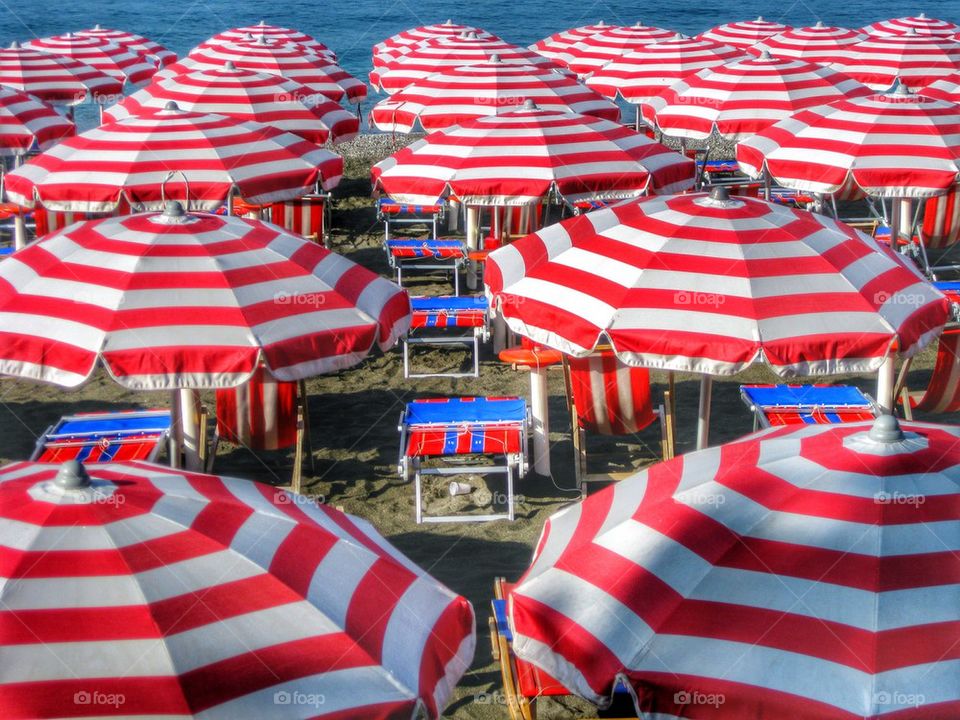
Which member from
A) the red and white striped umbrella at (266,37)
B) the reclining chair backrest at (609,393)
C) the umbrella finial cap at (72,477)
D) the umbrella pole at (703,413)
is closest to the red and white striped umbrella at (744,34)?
the red and white striped umbrella at (266,37)

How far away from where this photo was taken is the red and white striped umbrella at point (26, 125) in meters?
10.8

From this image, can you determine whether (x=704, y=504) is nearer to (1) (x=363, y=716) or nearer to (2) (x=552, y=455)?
(1) (x=363, y=716)

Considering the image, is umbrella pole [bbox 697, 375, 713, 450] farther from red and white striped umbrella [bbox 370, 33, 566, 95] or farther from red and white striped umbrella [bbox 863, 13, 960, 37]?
red and white striped umbrella [bbox 863, 13, 960, 37]

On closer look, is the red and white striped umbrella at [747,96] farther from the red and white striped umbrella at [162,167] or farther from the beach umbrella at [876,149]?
the red and white striped umbrella at [162,167]

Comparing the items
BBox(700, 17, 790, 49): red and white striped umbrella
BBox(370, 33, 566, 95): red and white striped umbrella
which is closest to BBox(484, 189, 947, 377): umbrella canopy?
BBox(370, 33, 566, 95): red and white striped umbrella

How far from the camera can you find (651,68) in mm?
14883

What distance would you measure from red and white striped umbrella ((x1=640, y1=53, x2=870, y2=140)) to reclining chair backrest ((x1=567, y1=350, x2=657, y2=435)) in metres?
5.45

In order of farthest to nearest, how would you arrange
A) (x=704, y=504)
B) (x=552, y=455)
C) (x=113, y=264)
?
(x=552, y=455) < (x=113, y=264) < (x=704, y=504)

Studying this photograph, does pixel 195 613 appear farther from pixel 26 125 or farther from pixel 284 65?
pixel 284 65

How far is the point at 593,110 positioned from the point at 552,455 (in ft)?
17.5

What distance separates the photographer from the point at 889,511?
11.1 ft

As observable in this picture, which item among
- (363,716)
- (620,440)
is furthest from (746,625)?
(620,440)
